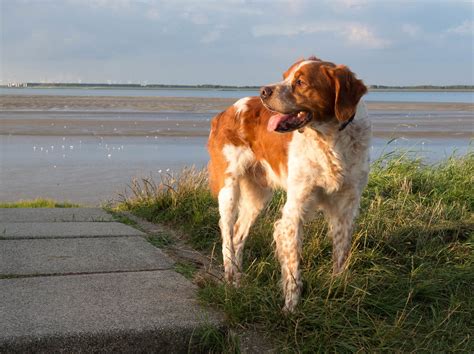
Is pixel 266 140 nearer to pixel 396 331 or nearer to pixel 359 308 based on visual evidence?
pixel 359 308

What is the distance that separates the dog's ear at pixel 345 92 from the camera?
154 inches

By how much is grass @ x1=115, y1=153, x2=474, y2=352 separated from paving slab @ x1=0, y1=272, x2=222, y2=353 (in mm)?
262

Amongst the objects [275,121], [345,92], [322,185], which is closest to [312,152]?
[322,185]

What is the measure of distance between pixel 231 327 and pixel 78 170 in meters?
8.05

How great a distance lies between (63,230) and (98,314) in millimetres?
2224

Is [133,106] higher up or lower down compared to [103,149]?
higher up

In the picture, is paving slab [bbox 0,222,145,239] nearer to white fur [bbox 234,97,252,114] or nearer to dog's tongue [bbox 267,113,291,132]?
white fur [bbox 234,97,252,114]

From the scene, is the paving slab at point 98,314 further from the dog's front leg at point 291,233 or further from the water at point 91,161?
the water at point 91,161

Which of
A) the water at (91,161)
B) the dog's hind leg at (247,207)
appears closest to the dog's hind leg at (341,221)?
the dog's hind leg at (247,207)

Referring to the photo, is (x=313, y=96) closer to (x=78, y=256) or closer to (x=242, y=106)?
(x=242, y=106)

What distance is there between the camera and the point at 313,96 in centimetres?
397

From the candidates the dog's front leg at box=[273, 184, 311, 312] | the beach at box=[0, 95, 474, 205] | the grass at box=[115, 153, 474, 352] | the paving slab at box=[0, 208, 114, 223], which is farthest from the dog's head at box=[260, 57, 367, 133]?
the beach at box=[0, 95, 474, 205]

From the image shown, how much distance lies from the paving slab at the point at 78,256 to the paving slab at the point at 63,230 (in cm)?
17

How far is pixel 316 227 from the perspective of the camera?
5.27 m
